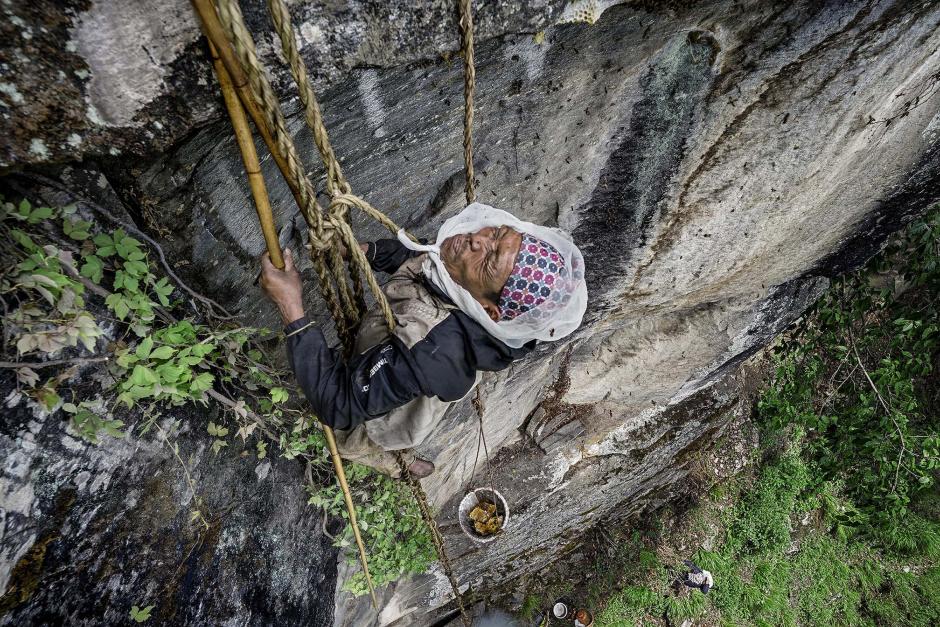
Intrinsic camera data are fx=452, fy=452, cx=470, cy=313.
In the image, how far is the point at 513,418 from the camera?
17.3ft

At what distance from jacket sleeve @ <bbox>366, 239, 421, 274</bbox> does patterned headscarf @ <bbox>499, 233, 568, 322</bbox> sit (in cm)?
78

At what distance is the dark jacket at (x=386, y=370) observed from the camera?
2012mm

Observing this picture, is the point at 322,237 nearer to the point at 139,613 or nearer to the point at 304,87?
the point at 304,87

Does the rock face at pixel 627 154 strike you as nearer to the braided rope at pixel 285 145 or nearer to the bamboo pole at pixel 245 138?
the bamboo pole at pixel 245 138

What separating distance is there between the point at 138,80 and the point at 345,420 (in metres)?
1.46

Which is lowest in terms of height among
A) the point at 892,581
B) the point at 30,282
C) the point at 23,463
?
the point at 892,581

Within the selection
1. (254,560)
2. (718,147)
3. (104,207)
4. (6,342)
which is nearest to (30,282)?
(6,342)

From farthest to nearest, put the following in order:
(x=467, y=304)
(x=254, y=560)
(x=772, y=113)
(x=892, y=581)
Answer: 1. (x=892, y=581)
2. (x=254, y=560)
3. (x=772, y=113)
4. (x=467, y=304)

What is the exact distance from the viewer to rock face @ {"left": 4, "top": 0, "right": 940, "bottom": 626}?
2.03m

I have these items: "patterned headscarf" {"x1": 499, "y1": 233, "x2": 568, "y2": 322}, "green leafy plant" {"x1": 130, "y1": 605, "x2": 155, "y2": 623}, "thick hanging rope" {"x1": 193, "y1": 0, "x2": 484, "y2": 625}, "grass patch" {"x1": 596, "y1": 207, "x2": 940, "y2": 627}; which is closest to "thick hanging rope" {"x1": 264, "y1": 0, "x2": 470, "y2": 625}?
"thick hanging rope" {"x1": 193, "y1": 0, "x2": 484, "y2": 625}

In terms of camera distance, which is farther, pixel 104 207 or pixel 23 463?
pixel 104 207

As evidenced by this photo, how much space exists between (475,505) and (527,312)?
3.94 metres

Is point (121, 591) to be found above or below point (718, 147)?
below

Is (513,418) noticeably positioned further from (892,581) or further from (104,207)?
(892,581)
